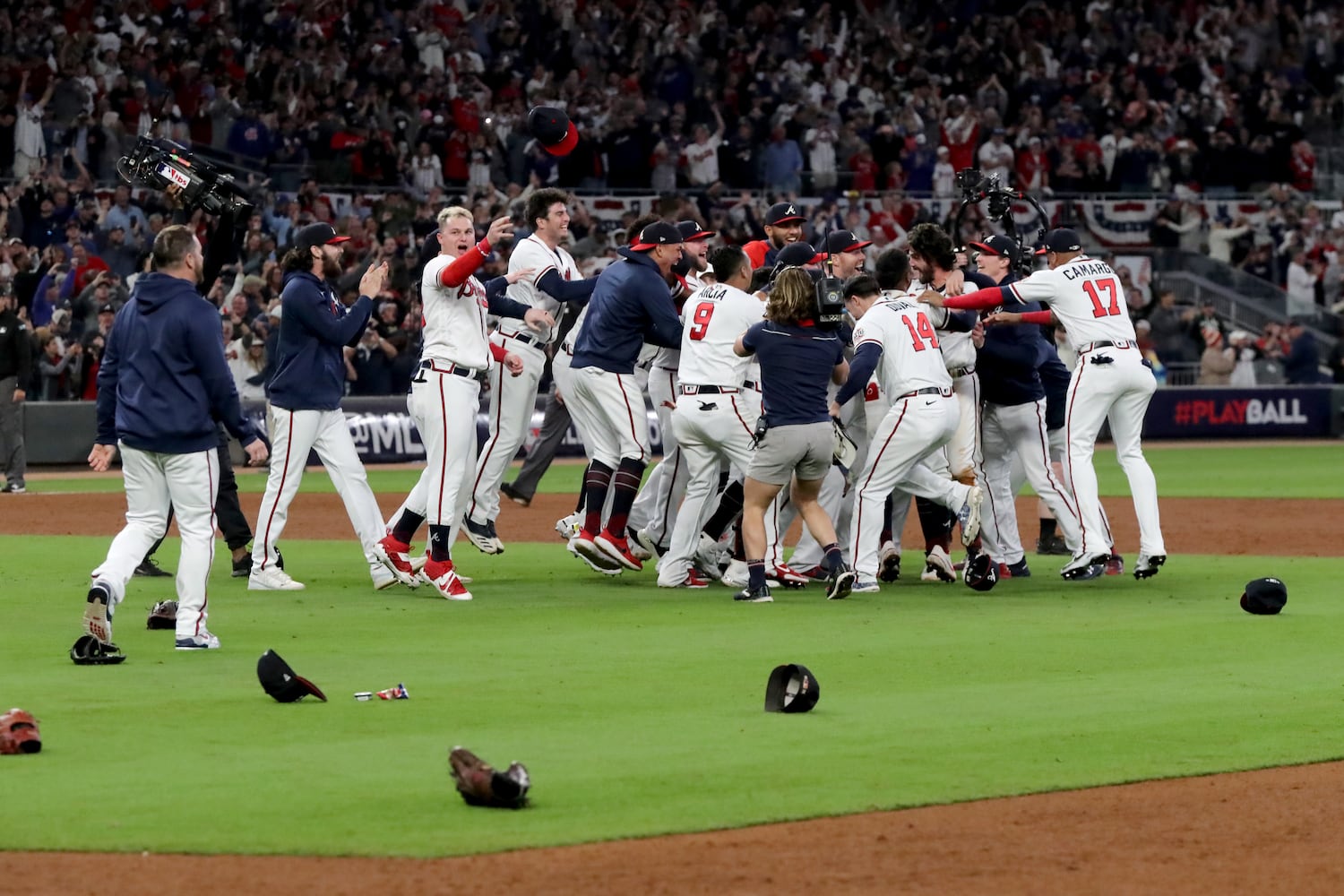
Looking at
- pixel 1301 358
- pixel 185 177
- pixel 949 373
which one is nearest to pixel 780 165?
pixel 1301 358

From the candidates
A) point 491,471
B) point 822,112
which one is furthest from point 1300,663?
point 822,112

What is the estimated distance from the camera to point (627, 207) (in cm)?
3275

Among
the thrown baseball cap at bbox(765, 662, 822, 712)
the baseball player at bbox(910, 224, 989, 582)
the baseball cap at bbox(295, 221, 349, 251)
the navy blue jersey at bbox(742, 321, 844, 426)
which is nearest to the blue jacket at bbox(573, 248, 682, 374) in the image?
the navy blue jersey at bbox(742, 321, 844, 426)

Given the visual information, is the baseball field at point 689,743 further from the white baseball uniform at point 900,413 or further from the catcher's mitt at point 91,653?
the white baseball uniform at point 900,413

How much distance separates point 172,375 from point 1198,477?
18.1 metres

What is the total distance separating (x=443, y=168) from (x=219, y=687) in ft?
76.7

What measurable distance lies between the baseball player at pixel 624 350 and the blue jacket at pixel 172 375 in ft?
13.3

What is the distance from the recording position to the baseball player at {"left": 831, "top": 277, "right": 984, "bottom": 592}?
517 inches

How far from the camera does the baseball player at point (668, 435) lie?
1460 centimetres

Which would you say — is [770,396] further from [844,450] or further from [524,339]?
[524,339]

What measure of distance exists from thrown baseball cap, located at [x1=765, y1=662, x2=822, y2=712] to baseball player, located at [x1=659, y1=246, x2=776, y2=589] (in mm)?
4629

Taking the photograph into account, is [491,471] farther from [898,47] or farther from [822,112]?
[898,47]

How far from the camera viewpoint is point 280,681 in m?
8.54

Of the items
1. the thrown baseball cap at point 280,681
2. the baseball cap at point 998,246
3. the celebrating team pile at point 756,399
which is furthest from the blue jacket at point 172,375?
the baseball cap at point 998,246
